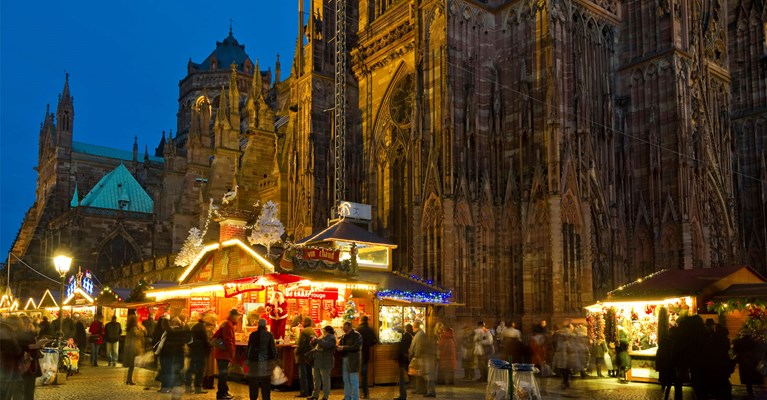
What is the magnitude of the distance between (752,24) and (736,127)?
4396 millimetres

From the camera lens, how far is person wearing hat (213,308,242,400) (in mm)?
13711

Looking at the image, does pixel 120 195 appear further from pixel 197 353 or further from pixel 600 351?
pixel 197 353

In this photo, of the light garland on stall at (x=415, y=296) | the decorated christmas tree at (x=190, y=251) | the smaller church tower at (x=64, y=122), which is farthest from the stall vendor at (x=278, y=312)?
the smaller church tower at (x=64, y=122)

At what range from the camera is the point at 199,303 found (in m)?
20.4

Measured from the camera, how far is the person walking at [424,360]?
47.4 feet

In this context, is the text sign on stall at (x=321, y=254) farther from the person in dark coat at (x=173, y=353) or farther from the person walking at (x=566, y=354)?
the person walking at (x=566, y=354)

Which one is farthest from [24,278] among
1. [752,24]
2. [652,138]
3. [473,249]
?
[752,24]

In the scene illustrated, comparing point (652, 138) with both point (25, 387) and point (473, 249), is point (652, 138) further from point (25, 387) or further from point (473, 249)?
point (25, 387)

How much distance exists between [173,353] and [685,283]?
11.4 metres

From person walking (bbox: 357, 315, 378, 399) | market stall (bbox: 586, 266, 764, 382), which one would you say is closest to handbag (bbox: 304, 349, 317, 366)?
person walking (bbox: 357, 315, 378, 399)

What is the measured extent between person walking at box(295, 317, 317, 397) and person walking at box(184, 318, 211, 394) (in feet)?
5.74

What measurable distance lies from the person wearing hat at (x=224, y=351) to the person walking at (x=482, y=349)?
21.6ft

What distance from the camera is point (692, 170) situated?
2623 cm

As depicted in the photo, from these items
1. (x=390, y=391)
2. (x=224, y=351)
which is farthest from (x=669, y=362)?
(x=224, y=351)
